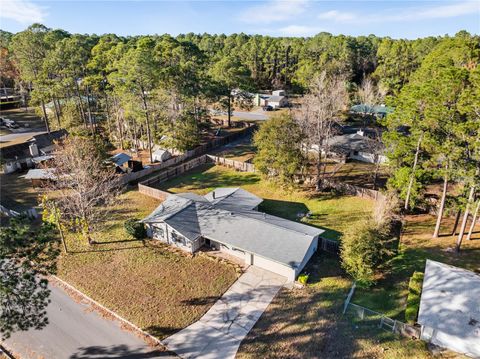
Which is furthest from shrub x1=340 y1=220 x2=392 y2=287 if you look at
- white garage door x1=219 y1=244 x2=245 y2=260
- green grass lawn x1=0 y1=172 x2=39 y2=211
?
green grass lawn x1=0 y1=172 x2=39 y2=211

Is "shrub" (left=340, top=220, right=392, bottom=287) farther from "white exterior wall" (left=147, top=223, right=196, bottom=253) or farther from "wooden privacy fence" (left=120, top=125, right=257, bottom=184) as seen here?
"wooden privacy fence" (left=120, top=125, right=257, bottom=184)

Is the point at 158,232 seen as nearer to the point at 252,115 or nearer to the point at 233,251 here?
the point at 233,251

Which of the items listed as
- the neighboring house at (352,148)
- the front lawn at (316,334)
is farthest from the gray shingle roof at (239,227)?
the neighboring house at (352,148)

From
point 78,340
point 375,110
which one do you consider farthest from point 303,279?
point 375,110

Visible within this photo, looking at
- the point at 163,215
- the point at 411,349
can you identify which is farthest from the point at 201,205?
the point at 411,349

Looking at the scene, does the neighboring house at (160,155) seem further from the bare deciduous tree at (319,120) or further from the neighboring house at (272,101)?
the neighboring house at (272,101)

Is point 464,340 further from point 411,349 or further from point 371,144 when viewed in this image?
point 371,144
